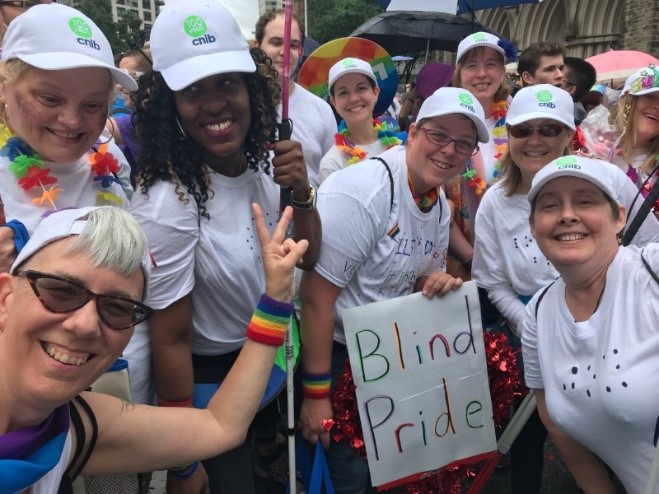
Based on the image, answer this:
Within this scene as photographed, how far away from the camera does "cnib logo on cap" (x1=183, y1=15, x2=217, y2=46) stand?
1.84 meters

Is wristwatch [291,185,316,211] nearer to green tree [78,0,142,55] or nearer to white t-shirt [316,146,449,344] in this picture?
white t-shirt [316,146,449,344]

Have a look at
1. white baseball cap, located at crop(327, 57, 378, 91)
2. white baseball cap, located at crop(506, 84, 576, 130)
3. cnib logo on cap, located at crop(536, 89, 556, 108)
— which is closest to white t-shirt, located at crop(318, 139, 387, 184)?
white baseball cap, located at crop(327, 57, 378, 91)

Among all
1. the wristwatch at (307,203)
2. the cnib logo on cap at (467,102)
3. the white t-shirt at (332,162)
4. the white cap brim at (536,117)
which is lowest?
the white t-shirt at (332,162)

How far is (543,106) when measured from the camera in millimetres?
2633

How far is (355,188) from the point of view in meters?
2.12

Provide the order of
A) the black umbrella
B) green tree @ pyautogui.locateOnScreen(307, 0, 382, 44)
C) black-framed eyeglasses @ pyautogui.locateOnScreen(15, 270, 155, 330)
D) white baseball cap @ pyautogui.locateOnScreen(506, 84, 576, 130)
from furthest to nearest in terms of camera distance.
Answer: green tree @ pyautogui.locateOnScreen(307, 0, 382, 44), the black umbrella, white baseball cap @ pyautogui.locateOnScreen(506, 84, 576, 130), black-framed eyeglasses @ pyautogui.locateOnScreen(15, 270, 155, 330)

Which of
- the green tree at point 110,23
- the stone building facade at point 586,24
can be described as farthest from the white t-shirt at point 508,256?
the green tree at point 110,23

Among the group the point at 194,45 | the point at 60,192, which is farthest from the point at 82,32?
the point at 60,192

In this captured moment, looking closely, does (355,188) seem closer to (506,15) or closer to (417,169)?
(417,169)

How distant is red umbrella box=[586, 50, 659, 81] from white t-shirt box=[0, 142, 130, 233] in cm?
781

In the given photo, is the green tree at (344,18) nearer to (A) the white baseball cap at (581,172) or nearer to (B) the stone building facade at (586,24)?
(B) the stone building facade at (586,24)

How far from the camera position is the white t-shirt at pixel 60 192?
1.73 meters

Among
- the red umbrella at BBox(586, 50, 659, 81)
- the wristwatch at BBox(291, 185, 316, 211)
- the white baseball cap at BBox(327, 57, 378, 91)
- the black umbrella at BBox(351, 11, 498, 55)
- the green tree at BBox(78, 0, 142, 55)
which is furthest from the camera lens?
the green tree at BBox(78, 0, 142, 55)

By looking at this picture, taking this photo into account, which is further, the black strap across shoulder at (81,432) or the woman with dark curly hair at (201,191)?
the woman with dark curly hair at (201,191)
